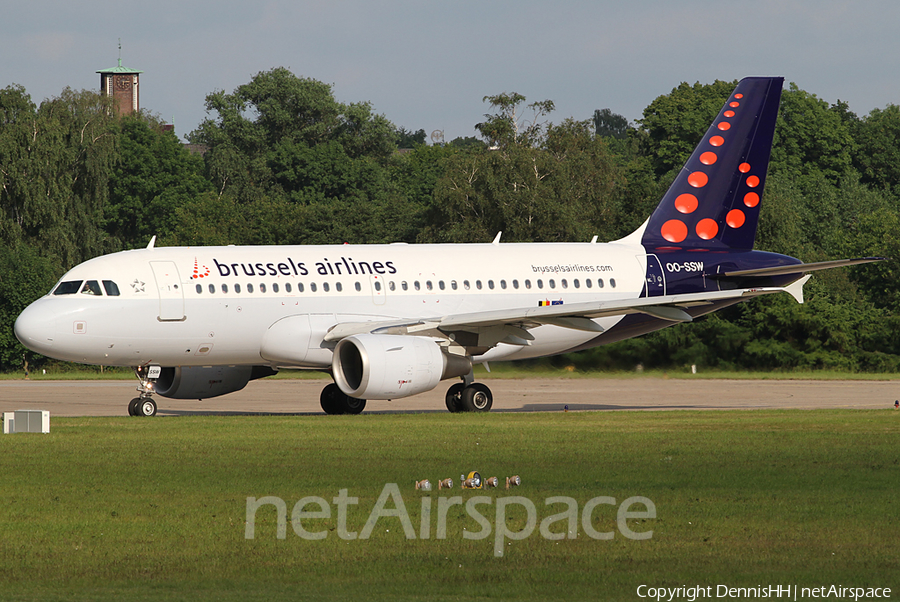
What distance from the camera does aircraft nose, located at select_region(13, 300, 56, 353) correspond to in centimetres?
2436

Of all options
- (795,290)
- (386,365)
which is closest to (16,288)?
(386,365)

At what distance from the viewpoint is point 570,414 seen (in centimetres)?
2569

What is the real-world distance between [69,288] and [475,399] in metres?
8.43

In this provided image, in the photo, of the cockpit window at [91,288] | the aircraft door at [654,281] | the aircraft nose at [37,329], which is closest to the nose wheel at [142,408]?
the aircraft nose at [37,329]

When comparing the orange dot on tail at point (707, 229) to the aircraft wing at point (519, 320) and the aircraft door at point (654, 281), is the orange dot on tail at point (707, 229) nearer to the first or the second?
the aircraft door at point (654, 281)

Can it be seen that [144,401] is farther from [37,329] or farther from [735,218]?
[735,218]

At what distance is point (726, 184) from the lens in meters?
31.5

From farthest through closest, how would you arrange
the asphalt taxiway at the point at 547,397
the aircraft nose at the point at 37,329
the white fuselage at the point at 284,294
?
the asphalt taxiway at the point at 547,397, the white fuselage at the point at 284,294, the aircraft nose at the point at 37,329

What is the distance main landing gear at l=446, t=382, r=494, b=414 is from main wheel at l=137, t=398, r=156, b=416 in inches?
241

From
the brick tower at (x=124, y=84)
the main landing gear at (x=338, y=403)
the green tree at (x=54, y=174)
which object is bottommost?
the main landing gear at (x=338, y=403)

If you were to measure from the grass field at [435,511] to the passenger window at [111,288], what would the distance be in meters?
3.87

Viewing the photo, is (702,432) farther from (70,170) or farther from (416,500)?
(70,170)

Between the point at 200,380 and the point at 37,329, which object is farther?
the point at 200,380

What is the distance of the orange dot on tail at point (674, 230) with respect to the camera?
30.8 metres
